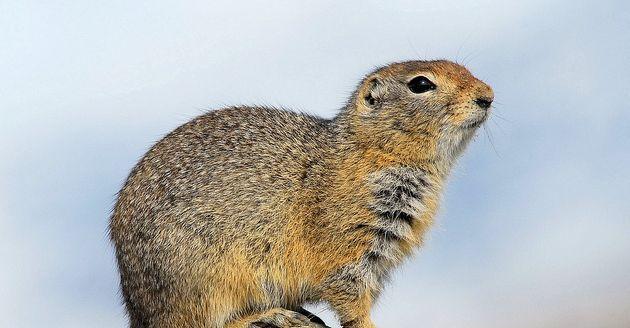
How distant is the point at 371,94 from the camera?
10.0m

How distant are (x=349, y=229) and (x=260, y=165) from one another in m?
0.98

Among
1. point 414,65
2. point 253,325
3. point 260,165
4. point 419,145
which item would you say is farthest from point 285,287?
point 414,65

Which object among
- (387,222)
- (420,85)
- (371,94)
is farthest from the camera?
(371,94)

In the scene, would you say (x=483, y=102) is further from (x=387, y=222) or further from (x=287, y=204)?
(x=287, y=204)

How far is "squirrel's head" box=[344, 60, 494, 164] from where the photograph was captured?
31.4 feet

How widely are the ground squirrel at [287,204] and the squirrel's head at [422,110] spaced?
0.04 feet

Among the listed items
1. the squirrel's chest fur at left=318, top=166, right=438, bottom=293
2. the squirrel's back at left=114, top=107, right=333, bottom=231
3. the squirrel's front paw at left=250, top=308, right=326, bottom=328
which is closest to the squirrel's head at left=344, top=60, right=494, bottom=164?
the squirrel's chest fur at left=318, top=166, right=438, bottom=293

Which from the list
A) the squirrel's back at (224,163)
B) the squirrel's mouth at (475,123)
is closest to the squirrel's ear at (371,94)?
the squirrel's back at (224,163)

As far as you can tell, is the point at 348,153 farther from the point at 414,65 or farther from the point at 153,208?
the point at 153,208

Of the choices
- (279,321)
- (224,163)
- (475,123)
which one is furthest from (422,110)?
(279,321)

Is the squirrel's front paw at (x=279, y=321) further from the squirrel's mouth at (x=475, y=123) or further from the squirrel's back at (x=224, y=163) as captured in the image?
the squirrel's mouth at (x=475, y=123)

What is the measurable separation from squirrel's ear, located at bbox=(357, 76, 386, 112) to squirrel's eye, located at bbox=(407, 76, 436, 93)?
286 mm

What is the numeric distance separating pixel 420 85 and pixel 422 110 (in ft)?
0.89

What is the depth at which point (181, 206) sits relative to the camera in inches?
362
